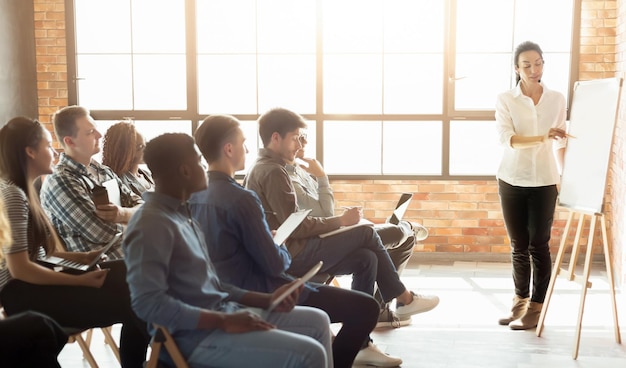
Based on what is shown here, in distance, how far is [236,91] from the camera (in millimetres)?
6188

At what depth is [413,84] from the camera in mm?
6078

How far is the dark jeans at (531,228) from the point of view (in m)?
4.16

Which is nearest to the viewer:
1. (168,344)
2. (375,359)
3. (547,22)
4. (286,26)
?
(168,344)

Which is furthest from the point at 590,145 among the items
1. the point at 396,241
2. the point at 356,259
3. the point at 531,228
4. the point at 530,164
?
the point at 356,259

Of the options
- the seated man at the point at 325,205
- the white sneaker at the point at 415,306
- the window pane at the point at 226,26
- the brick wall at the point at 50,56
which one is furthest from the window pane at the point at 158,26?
the white sneaker at the point at 415,306

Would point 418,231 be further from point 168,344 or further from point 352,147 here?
point 168,344

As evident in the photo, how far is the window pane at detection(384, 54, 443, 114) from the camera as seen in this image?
6035mm

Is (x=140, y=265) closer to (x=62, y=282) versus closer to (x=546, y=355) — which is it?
(x=62, y=282)

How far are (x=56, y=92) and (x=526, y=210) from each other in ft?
12.5

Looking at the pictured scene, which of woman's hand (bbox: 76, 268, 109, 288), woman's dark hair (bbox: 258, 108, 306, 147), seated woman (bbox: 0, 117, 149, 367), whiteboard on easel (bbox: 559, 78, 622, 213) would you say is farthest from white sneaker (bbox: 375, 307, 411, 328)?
woman's hand (bbox: 76, 268, 109, 288)

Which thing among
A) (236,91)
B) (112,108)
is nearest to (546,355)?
(236,91)

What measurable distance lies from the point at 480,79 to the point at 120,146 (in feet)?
10.6

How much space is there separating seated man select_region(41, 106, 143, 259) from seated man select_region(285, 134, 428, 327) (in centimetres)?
90

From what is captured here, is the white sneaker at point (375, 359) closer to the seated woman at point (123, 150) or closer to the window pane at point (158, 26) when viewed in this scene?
the seated woman at point (123, 150)
